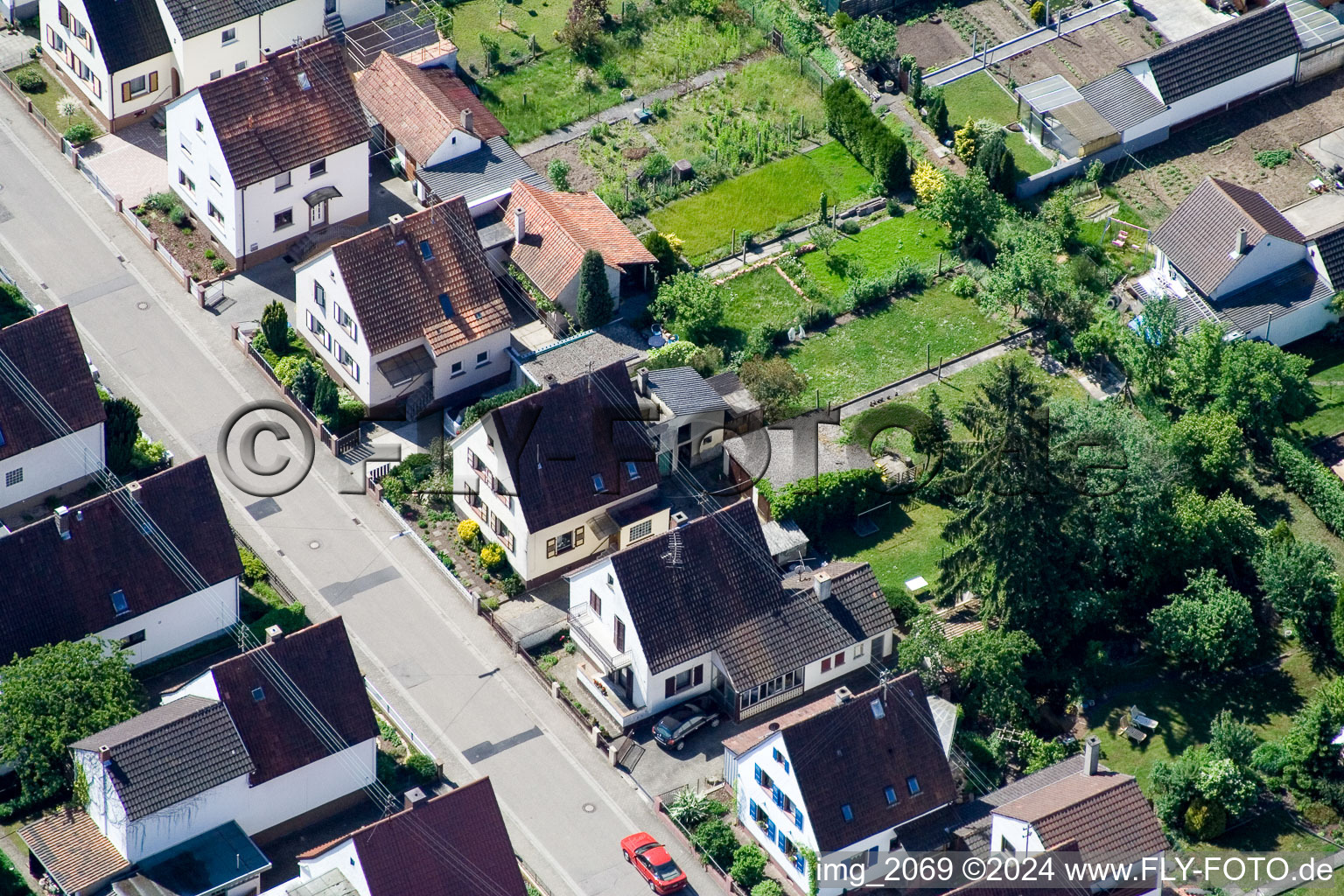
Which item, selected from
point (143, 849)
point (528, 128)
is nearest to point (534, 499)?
point (143, 849)

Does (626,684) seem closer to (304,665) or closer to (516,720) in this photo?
(516,720)

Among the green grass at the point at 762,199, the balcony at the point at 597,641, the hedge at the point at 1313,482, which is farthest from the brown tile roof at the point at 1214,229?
the balcony at the point at 597,641

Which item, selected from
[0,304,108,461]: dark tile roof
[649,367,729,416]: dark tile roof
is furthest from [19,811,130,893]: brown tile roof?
[649,367,729,416]: dark tile roof

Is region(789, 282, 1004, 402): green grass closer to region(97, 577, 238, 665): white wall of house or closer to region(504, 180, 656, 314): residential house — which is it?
region(504, 180, 656, 314): residential house

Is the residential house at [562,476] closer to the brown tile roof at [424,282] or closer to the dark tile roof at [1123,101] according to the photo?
the brown tile roof at [424,282]

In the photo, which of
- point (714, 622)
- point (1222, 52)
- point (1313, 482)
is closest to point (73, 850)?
point (714, 622)

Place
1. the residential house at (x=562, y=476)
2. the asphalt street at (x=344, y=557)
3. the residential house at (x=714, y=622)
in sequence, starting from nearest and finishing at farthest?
the asphalt street at (x=344, y=557), the residential house at (x=714, y=622), the residential house at (x=562, y=476)

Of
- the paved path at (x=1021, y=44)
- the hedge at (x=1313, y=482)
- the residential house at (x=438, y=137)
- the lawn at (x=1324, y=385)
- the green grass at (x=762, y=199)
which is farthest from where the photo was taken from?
the paved path at (x=1021, y=44)
